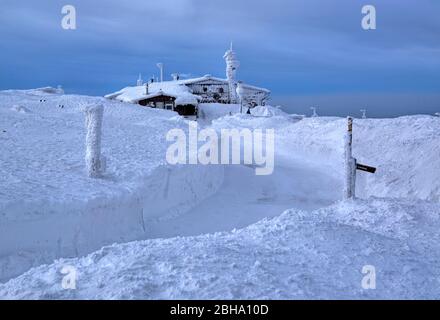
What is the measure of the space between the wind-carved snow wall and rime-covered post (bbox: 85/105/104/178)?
118 cm

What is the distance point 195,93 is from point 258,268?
50734 millimetres

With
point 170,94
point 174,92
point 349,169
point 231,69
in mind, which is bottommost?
point 349,169

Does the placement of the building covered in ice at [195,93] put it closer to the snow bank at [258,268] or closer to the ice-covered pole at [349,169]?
the ice-covered pole at [349,169]

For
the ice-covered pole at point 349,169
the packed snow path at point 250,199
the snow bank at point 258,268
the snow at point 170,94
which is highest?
the snow at point 170,94

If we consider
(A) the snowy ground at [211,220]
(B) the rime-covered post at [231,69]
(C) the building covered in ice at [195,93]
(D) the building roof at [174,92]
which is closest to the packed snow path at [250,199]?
(A) the snowy ground at [211,220]

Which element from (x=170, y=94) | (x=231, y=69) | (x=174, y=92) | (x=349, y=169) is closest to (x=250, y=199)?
(x=349, y=169)

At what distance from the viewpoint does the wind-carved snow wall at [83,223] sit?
7508 mm

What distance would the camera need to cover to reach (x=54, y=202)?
8.34m

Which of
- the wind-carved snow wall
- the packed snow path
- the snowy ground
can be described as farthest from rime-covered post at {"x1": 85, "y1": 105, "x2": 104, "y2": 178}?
the packed snow path

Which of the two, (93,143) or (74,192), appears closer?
(74,192)

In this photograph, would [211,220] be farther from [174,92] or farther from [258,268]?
[174,92]

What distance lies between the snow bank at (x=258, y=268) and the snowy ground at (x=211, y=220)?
20mm

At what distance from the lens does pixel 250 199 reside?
13.3 meters

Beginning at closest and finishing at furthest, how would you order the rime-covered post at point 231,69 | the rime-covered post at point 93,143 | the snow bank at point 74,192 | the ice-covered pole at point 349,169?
the snow bank at point 74,192 → the ice-covered pole at point 349,169 → the rime-covered post at point 93,143 → the rime-covered post at point 231,69
